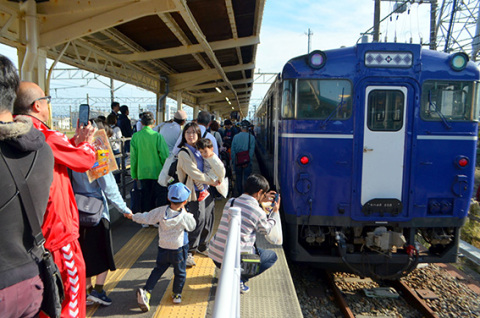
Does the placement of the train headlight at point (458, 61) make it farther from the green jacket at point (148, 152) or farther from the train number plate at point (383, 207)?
the green jacket at point (148, 152)

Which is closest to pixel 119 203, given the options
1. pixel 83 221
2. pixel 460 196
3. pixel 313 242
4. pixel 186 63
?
pixel 83 221

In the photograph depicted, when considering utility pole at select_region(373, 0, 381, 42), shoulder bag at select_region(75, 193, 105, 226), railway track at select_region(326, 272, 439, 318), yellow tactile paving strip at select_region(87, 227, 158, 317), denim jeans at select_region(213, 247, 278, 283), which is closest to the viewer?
shoulder bag at select_region(75, 193, 105, 226)

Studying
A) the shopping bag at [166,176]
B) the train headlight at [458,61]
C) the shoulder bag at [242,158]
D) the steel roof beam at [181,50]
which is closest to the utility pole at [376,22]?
the steel roof beam at [181,50]

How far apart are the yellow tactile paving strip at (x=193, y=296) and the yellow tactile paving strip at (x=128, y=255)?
24.1 inches

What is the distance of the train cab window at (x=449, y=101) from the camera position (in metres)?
4.74

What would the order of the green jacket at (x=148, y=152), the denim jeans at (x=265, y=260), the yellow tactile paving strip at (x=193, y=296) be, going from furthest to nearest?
1. the green jacket at (x=148, y=152)
2. the denim jeans at (x=265, y=260)
3. the yellow tactile paving strip at (x=193, y=296)

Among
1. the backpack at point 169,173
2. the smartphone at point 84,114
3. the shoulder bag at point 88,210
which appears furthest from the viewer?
the backpack at point 169,173

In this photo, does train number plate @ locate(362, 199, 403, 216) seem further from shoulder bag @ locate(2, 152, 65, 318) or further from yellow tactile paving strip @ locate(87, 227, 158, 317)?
shoulder bag @ locate(2, 152, 65, 318)

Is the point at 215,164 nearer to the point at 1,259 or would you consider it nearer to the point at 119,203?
the point at 119,203

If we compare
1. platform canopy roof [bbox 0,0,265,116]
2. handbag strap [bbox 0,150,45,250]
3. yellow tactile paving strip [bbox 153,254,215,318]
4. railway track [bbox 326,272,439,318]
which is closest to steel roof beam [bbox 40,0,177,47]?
platform canopy roof [bbox 0,0,265,116]

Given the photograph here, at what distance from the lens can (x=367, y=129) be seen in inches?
189

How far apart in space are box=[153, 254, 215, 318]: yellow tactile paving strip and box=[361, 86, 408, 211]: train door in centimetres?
224

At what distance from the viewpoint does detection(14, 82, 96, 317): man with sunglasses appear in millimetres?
1992

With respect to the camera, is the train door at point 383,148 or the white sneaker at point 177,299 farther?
the train door at point 383,148
